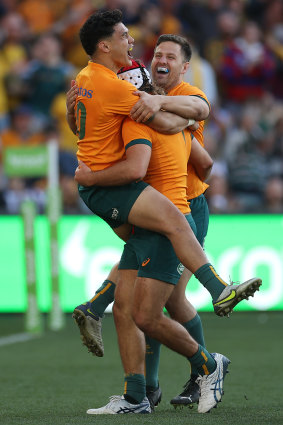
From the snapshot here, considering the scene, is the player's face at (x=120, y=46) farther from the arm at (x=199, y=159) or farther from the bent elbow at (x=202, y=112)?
the arm at (x=199, y=159)

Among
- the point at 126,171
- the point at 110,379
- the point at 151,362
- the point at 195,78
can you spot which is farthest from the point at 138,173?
the point at 195,78

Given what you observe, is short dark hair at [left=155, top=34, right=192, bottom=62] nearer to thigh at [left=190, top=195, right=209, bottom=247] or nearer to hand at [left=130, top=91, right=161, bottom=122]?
hand at [left=130, top=91, right=161, bottom=122]

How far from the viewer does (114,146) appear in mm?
5652

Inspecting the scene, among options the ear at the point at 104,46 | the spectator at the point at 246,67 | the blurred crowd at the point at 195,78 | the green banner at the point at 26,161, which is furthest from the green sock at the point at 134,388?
the spectator at the point at 246,67

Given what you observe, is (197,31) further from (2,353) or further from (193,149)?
(193,149)

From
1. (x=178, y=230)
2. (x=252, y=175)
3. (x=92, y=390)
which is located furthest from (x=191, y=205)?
(x=252, y=175)

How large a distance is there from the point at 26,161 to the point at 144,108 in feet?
21.8

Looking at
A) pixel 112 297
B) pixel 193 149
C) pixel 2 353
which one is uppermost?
pixel 193 149

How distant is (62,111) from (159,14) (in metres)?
2.60

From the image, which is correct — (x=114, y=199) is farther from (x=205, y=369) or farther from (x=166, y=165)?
(x=205, y=369)

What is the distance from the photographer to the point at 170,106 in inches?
222

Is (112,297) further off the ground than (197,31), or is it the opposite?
(197,31)

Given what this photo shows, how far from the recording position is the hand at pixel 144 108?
5.47 meters

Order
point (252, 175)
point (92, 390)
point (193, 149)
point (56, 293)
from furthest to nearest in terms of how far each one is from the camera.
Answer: point (252, 175) → point (56, 293) → point (92, 390) → point (193, 149)
